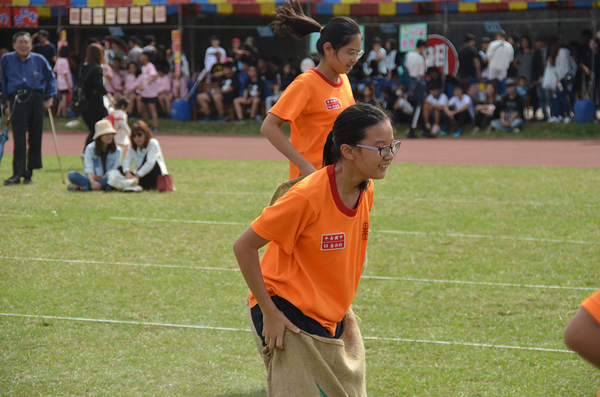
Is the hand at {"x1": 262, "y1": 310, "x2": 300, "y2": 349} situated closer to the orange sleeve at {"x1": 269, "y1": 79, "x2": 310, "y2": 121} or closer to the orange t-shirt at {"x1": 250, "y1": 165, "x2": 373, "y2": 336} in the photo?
the orange t-shirt at {"x1": 250, "y1": 165, "x2": 373, "y2": 336}

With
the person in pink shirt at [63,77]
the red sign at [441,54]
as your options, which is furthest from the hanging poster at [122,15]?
the red sign at [441,54]

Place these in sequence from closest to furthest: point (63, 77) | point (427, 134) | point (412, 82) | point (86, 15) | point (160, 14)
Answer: point (427, 134) → point (412, 82) → point (160, 14) → point (63, 77) → point (86, 15)

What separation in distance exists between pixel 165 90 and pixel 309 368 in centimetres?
1909

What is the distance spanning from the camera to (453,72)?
66.6 ft

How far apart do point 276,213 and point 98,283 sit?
139 inches

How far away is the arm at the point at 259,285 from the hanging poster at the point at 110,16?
20.2 metres

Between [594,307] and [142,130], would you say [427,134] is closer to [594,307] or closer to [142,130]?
[142,130]

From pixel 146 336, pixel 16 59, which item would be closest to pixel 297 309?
pixel 146 336

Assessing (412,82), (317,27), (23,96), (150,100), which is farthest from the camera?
(150,100)

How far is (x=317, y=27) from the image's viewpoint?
188 inches

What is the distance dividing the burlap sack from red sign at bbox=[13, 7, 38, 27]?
2206 cm

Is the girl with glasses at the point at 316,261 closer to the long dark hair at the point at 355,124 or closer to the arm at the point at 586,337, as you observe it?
the long dark hair at the point at 355,124

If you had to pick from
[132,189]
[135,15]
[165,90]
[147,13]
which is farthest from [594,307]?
[135,15]

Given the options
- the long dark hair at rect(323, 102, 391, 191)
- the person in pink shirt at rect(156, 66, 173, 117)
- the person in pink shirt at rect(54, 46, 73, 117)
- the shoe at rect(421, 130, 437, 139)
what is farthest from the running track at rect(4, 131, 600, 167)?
the long dark hair at rect(323, 102, 391, 191)
